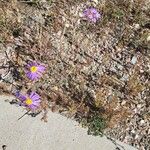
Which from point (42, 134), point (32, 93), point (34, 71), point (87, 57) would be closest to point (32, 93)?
point (32, 93)

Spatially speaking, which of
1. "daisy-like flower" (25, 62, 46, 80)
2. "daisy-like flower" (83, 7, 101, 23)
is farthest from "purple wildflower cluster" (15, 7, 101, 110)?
"daisy-like flower" (83, 7, 101, 23)

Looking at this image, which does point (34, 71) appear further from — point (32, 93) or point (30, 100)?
point (30, 100)

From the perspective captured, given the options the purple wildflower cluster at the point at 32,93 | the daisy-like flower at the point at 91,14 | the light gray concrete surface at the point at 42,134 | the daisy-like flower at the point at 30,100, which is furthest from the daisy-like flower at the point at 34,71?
the daisy-like flower at the point at 91,14

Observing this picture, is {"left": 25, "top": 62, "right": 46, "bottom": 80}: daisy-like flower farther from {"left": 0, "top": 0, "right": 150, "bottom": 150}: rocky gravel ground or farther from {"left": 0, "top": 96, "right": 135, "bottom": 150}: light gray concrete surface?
{"left": 0, "top": 96, "right": 135, "bottom": 150}: light gray concrete surface

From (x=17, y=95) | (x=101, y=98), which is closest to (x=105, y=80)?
(x=101, y=98)

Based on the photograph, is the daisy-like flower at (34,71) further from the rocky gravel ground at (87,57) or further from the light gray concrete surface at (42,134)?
the light gray concrete surface at (42,134)

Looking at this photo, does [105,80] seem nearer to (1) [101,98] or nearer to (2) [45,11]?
(1) [101,98]
